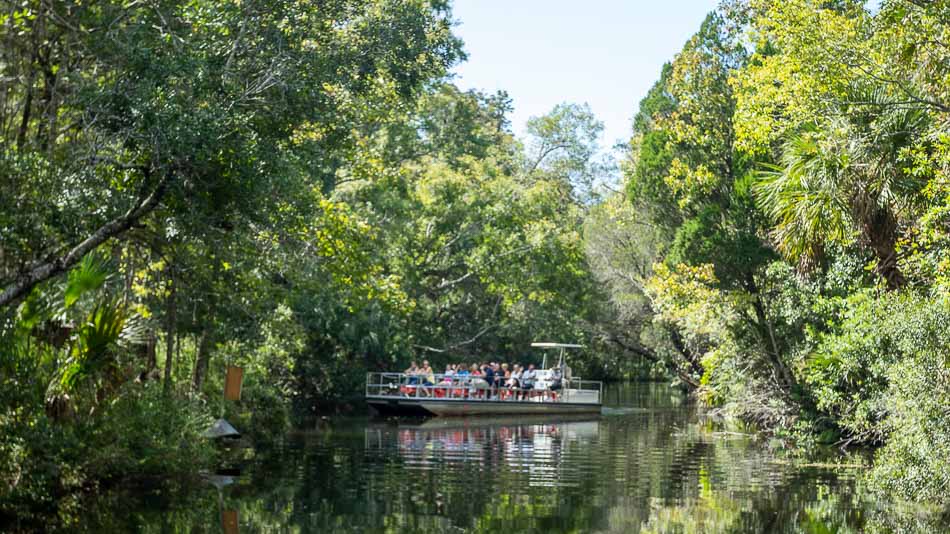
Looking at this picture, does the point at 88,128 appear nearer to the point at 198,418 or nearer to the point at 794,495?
the point at 198,418

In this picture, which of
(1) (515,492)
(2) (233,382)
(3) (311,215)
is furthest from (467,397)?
(1) (515,492)

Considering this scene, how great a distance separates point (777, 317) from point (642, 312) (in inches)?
754

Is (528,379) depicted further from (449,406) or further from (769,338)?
(769,338)

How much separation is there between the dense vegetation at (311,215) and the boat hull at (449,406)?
4063 millimetres

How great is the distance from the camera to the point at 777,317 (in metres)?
29.9

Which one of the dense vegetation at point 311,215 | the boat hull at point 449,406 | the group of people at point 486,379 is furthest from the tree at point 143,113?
the group of people at point 486,379

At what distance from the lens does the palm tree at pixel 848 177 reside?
1767cm

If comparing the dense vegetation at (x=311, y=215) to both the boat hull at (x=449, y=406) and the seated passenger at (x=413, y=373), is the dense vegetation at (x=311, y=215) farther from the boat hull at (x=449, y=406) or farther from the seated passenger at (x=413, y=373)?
the seated passenger at (x=413, y=373)

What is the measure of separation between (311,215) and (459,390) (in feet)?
62.9

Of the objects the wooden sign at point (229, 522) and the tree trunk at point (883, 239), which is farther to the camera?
the tree trunk at point (883, 239)

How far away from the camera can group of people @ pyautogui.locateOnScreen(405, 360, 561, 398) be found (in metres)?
37.8

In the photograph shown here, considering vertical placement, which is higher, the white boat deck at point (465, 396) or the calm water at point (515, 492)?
the white boat deck at point (465, 396)

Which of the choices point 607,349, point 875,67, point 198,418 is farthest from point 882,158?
point 607,349

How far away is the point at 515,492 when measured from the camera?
18047 mm
